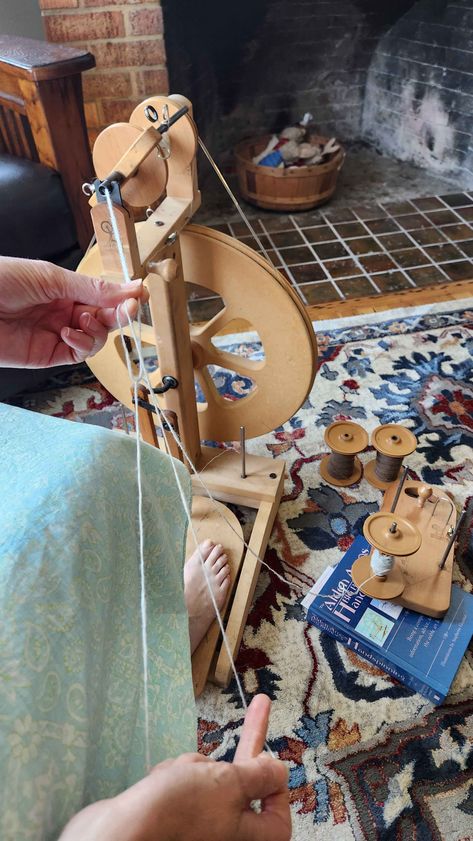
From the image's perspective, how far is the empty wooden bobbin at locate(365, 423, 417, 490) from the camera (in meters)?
1.16

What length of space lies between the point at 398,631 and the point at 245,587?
0.28 m

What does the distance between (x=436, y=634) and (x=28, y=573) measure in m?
0.74

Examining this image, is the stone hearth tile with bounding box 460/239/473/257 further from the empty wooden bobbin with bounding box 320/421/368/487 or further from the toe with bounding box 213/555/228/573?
the toe with bounding box 213/555/228/573

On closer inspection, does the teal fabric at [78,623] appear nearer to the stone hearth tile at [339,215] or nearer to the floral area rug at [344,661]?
the floral area rug at [344,661]

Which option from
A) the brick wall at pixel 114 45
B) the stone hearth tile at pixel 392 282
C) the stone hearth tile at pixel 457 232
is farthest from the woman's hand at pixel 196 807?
the stone hearth tile at pixel 457 232

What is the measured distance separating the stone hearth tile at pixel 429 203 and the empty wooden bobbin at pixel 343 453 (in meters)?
1.59

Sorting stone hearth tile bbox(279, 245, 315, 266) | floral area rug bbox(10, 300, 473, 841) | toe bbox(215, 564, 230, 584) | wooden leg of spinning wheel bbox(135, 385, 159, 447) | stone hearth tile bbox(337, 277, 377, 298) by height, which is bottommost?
floral area rug bbox(10, 300, 473, 841)

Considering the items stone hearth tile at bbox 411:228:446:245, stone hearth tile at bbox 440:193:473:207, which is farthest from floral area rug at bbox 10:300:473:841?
stone hearth tile at bbox 440:193:473:207

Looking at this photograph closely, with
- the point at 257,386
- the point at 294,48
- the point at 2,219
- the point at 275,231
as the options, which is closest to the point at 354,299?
the point at 275,231

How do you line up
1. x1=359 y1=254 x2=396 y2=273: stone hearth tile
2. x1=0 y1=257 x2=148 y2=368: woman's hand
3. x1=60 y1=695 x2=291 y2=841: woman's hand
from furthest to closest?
x1=359 y1=254 x2=396 y2=273: stone hearth tile → x1=0 y1=257 x2=148 y2=368: woman's hand → x1=60 y1=695 x2=291 y2=841: woman's hand

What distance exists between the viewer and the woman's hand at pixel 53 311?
0.77 metres

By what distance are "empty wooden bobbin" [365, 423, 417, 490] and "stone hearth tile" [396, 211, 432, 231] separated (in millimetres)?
1380

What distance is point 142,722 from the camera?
587mm

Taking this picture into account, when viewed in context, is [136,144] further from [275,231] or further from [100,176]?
[275,231]
